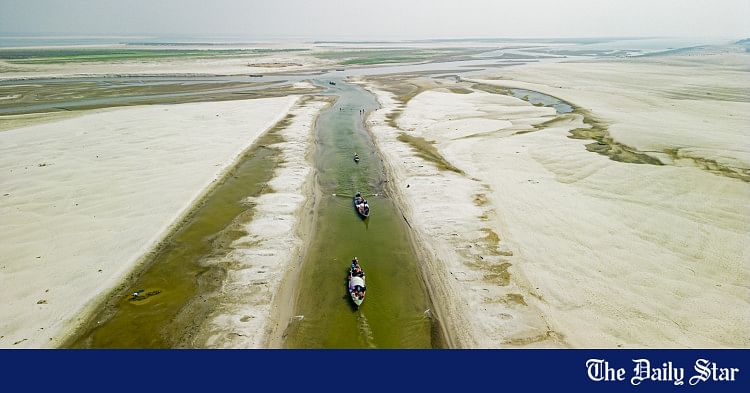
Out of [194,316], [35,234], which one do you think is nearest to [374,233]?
[194,316]

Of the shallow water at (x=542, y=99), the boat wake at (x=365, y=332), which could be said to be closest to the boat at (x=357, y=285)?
the boat wake at (x=365, y=332)

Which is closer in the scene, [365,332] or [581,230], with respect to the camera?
[365,332]

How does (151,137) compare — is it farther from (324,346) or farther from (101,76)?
(101,76)

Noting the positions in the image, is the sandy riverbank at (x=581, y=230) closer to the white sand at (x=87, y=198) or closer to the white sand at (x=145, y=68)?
the white sand at (x=87, y=198)

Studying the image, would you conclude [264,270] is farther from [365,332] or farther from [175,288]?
[365,332]

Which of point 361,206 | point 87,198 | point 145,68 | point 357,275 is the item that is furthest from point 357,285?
point 145,68
